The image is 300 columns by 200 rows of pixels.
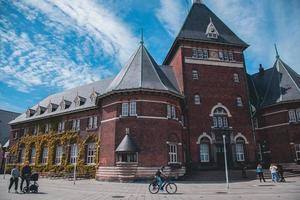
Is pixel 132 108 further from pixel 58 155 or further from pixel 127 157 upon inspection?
pixel 58 155

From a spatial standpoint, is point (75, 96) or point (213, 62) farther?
point (75, 96)

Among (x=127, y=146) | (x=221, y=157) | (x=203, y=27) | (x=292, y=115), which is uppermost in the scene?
(x=203, y=27)

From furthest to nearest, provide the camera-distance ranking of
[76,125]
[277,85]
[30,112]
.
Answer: [30,112] < [76,125] < [277,85]

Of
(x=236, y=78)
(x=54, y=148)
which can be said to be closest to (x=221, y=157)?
(x=236, y=78)

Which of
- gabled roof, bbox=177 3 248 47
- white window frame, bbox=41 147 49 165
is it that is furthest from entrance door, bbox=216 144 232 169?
white window frame, bbox=41 147 49 165

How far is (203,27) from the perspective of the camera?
119 ft

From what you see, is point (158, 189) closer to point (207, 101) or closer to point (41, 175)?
point (207, 101)

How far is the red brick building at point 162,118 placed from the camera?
81.4ft

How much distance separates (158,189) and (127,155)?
901cm

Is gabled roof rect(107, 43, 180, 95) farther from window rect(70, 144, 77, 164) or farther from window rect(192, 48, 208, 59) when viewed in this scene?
window rect(70, 144, 77, 164)

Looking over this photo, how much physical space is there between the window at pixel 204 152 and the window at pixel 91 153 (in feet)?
43.7

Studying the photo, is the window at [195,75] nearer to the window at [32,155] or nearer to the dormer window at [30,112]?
the window at [32,155]

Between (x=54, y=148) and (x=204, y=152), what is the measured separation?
21.2m

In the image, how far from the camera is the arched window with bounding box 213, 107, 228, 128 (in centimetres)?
3131
